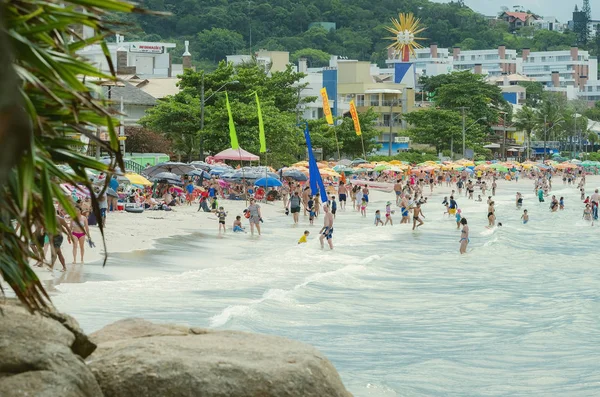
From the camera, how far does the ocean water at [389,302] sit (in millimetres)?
15609

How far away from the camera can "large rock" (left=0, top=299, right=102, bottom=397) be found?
612cm

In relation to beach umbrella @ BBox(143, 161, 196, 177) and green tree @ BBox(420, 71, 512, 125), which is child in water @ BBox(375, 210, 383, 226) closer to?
beach umbrella @ BBox(143, 161, 196, 177)

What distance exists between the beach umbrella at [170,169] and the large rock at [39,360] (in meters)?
37.1

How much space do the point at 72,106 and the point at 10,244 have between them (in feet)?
3.18

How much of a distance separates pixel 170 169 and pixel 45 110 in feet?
132

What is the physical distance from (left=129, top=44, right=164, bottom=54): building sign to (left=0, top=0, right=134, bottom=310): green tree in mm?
108778

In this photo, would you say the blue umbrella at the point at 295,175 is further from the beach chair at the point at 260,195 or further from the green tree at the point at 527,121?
the green tree at the point at 527,121

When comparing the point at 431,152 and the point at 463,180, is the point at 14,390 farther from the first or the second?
the point at 431,152

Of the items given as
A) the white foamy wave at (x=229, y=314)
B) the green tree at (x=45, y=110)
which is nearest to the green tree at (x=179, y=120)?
the white foamy wave at (x=229, y=314)

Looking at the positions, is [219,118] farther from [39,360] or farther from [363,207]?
[39,360]

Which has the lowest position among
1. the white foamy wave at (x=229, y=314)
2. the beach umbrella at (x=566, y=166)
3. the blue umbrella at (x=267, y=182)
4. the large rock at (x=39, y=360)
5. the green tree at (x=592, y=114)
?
the beach umbrella at (x=566, y=166)

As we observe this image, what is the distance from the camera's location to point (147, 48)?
388 feet

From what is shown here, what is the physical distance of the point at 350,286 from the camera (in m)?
24.2

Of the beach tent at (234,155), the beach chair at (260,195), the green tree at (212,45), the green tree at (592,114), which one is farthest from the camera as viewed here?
the green tree at (212,45)
